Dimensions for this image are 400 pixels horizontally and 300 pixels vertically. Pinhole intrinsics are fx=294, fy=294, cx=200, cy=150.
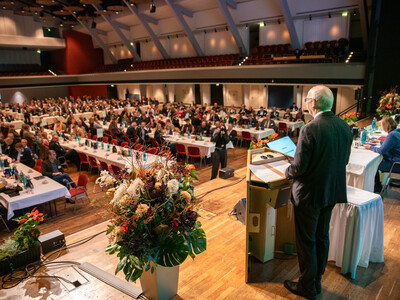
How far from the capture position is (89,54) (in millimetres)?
28984

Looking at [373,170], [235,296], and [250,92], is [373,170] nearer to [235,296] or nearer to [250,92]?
[235,296]

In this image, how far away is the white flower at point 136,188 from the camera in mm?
2141

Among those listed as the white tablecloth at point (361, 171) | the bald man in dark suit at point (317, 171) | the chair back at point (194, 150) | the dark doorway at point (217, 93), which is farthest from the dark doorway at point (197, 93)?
the bald man in dark suit at point (317, 171)

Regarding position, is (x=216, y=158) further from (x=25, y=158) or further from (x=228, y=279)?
(x=25, y=158)

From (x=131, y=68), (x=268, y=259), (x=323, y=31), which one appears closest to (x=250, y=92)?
(x=323, y=31)

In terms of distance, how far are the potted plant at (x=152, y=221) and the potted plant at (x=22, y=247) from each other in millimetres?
1921

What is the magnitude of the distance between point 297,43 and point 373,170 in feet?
47.0

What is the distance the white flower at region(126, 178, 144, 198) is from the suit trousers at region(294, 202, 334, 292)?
1.25 metres

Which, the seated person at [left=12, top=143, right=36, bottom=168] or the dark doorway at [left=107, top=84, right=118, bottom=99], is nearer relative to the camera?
the seated person at [left=12, top=143, right=36, bottom=168]

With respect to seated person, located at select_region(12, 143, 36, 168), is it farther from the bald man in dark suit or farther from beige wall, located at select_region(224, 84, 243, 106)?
beige wall, located at select_region(224, 84, 243, 106)

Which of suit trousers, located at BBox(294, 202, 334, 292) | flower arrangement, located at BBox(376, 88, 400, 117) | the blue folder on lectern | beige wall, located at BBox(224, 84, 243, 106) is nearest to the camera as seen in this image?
suit trousers, located at BBox(294, 202, 334, 292)

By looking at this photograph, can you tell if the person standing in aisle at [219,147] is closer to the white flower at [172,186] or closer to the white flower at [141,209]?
the white flower at [172,186]

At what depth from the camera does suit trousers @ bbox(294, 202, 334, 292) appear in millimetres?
2350

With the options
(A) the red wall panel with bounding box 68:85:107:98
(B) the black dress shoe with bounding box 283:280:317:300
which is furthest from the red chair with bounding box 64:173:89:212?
(A) the red wall panel with bounding box 68:85:107:98
